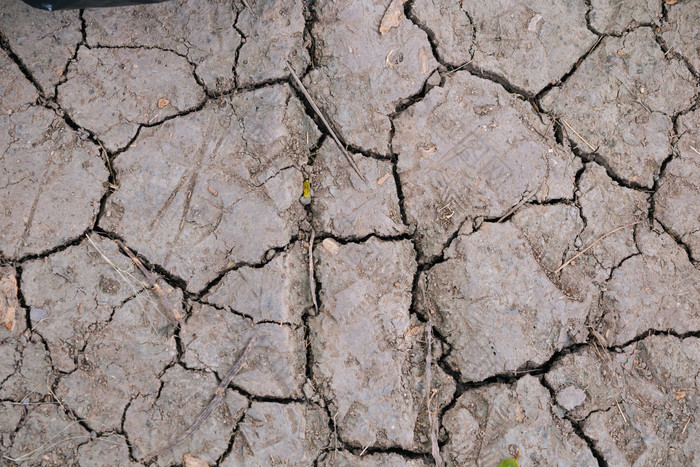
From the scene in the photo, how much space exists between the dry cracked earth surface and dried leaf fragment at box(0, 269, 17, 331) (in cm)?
1

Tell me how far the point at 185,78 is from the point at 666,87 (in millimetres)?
2512

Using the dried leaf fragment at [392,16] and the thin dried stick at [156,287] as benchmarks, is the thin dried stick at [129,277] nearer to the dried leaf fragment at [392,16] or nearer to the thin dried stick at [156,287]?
the thin dried stick at [156,287]

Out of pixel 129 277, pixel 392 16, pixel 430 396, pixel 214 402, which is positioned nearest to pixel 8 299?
pixel 129 277

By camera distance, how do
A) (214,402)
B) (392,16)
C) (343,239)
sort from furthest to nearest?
(392,16)
(343,239)
(214,402)

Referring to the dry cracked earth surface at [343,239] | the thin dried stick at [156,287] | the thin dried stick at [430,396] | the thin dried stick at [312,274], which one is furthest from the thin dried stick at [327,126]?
the thin dried stick at [156,287]

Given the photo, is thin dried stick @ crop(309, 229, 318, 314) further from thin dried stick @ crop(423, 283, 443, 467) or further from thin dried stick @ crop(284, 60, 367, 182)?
thin dried stick @ crop(423, 283, 443, 467)

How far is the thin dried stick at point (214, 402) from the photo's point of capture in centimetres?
235

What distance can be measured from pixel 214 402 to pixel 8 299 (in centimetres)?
107

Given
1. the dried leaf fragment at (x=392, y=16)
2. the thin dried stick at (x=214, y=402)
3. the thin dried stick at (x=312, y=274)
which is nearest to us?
the thin dried stick at (x=214, y=402)

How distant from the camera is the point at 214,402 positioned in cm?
237

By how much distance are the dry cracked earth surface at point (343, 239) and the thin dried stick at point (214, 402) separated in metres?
0.01

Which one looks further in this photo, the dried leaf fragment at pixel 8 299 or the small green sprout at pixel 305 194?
the small green sprout at pixel 305 194

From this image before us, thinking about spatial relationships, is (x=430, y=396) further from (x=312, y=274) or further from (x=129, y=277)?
(x=129, y=277)

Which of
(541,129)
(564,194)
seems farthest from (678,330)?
(541,129)
